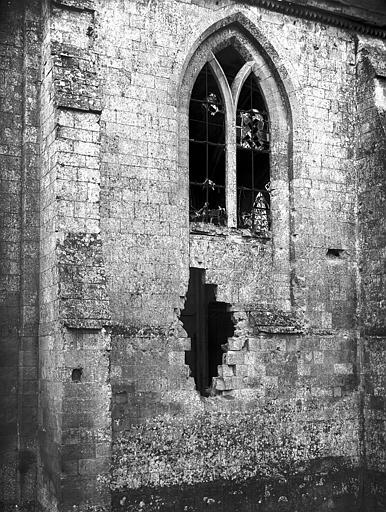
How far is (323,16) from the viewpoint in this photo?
36.9 feet

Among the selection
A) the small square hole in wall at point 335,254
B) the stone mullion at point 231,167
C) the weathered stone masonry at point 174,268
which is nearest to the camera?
the weathered stone masonry at point 174,268

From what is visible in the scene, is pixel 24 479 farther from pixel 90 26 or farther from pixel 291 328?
pixel 90 26

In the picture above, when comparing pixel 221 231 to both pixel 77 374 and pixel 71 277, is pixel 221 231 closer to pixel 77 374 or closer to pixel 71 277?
pixel 71 277

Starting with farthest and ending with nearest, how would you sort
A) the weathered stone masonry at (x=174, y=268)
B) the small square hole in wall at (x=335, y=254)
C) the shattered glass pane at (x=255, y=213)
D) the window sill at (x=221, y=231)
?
the small square hole in wall at (x=335, y=254) < the shattered glass pane at (x=255, y=213) < the window sill at (x=221, y=231) < the weathered stone masonry at (x=174, y=268)

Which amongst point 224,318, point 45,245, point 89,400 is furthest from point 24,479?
point 224,318

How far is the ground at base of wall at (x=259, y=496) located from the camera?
9031 millimetres

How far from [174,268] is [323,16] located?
492 cm

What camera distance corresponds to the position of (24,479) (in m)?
9.02

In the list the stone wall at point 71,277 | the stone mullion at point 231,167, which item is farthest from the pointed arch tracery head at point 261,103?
the stone wall at point 71,277

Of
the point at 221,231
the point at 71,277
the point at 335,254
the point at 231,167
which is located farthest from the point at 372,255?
the point at 71,277

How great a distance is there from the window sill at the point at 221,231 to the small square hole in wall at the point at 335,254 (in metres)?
1.04

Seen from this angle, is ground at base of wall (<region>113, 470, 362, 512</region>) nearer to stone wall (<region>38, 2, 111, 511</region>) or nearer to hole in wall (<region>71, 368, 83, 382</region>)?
A: stone wall (<region>38, 2, 111, 511</region>)

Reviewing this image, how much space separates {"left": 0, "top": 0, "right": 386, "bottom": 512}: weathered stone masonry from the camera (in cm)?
870

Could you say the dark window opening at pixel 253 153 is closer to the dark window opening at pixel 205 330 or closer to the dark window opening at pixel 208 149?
the dark window opening at pixel 208 149
